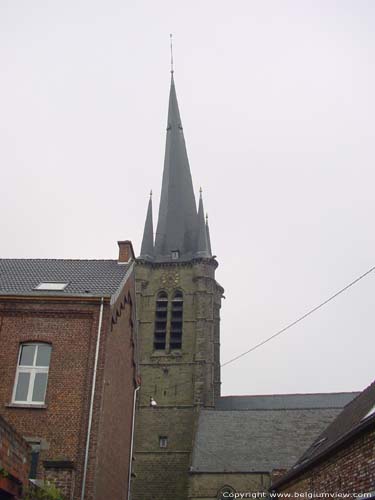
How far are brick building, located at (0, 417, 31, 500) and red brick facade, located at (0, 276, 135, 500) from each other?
488 cm

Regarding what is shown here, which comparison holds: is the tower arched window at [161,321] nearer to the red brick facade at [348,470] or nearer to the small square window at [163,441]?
the small square window at [163,441]

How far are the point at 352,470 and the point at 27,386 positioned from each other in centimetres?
841

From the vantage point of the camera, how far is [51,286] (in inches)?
675

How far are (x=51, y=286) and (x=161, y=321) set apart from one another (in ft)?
83.9

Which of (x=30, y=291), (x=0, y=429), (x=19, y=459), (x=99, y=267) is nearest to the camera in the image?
(x=0, y=429)

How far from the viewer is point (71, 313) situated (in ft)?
52.2

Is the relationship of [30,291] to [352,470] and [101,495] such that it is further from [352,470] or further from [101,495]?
[352,470]

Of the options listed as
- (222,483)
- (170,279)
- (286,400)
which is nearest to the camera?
(222,483)

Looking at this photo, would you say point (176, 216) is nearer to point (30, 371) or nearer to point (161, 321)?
point (161, 321)

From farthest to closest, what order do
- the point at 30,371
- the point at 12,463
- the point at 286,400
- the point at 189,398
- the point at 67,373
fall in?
the point at 286,400, the point at 189,398, the point at 30,371, the point at 67,373, the point at 12,463

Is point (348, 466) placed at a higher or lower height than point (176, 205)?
lower

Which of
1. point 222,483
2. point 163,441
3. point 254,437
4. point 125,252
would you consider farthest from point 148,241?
point 125,252

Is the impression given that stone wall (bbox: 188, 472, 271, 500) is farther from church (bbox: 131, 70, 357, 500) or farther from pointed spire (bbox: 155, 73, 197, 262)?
pointed spire (bbox: 155, 73, 197, 262)

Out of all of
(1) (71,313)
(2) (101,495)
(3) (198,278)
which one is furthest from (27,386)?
(3) (198,278)
